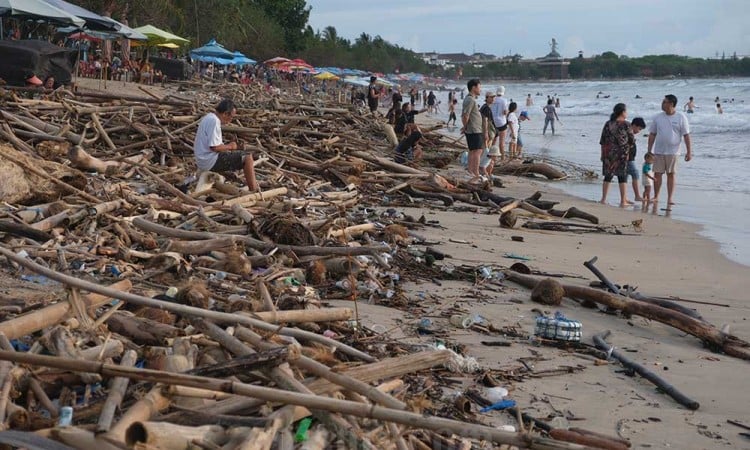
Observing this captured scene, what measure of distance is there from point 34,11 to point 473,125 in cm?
1052

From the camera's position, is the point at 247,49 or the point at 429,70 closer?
the point at 247,49

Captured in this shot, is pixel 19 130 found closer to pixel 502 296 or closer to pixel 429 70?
pixel 502 296

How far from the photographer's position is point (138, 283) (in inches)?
239

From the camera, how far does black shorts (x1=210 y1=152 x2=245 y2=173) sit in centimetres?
1028

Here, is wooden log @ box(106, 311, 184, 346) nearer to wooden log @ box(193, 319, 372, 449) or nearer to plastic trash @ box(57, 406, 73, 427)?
wooden log @ box(193, 319, 372, 449)

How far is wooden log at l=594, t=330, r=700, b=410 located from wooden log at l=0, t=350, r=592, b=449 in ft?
6.99

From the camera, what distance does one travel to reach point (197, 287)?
5.43m

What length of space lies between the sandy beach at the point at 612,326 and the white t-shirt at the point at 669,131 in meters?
1.92

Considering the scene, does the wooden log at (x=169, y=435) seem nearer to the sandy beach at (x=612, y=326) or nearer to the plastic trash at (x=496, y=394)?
the sandy beach at (x=612, y=326)

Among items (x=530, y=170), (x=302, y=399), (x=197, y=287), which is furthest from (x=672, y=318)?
(x=530, y=170)

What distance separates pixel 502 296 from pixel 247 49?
211 ft

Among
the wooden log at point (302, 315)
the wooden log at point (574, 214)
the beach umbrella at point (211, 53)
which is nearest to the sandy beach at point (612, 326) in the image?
the wooden log at point (574, 214)

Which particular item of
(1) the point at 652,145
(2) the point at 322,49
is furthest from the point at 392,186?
(2) the point at 322,49

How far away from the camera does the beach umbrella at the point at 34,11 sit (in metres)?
18.2
